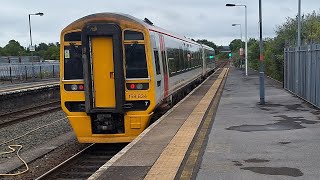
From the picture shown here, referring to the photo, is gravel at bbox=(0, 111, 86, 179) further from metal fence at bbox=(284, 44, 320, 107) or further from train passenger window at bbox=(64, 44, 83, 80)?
metal fence at bbox=(284, 44, 320, 107)

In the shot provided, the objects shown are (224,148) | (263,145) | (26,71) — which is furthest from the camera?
(26,71)

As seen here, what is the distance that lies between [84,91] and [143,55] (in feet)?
5.44

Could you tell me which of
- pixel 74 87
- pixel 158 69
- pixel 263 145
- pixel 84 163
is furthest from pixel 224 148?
pixel 74 87

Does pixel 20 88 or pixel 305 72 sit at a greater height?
pixel 305 72

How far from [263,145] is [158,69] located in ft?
13.3

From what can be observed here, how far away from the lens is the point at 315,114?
43.4 feet

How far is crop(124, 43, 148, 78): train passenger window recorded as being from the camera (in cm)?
1073

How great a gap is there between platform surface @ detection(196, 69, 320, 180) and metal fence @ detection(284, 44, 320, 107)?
3.29 ft

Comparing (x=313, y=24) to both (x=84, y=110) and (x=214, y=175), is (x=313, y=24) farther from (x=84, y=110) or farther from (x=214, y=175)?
(x=214, y=175)

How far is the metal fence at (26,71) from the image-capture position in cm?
4615

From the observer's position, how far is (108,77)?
420 inches

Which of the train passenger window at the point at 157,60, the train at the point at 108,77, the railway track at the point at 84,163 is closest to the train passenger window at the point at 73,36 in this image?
the train at the point at 108,77

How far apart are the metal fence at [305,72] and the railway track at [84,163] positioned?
7.15m

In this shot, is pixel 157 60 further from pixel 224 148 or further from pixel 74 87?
pixel 224 148
